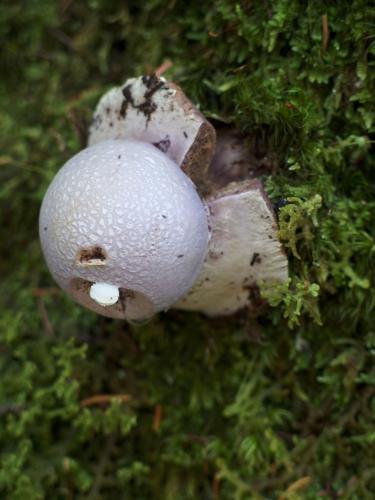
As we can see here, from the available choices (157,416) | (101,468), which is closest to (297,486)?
(157,416)

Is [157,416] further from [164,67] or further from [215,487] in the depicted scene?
[164,67]

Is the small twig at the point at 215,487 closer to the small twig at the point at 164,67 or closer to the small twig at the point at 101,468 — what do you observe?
the small twig at the point at 101,468

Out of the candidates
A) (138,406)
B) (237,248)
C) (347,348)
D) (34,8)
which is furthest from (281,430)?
(34,8)

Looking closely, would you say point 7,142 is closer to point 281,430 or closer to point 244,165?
point 244,165

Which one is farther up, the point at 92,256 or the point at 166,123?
the point at 166,123

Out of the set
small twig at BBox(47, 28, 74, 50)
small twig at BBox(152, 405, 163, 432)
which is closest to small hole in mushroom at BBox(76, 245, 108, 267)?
small twig at BBox(152, 405, 163, 432)

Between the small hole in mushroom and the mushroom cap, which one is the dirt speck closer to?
the mushroom cap

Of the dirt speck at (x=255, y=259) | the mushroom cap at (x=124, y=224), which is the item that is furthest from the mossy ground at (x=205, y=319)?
the mushroom cap at (x=124, y=224)
